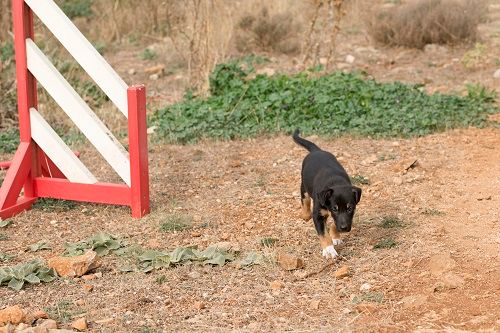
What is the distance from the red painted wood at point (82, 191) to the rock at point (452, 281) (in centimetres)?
256

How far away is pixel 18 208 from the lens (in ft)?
22.5

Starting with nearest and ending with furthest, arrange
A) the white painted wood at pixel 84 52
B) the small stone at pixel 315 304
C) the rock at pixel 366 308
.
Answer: the rock at pixel 366 308
the small stone at pixel 315 304
the white painted wood at pixel 84 52

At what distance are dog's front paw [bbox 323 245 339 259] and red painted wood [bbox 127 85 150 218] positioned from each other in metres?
1.59

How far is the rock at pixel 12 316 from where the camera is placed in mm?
4762

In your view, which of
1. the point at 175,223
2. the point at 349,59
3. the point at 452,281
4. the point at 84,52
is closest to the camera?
the point at 452,281

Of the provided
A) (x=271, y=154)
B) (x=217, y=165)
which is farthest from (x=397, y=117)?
(x=217, y=165)

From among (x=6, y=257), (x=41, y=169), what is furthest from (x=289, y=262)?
(x=41, y=169)

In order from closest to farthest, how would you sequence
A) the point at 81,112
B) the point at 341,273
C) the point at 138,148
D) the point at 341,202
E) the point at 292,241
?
the point at 341,273
the point at 341,202
the point at 292,241
the point at 138,148
the point at 81,112

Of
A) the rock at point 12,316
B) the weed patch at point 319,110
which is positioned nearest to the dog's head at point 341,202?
the rock at point 12,316

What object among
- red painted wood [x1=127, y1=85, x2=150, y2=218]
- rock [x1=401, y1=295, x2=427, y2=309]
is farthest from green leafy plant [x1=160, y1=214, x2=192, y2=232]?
rock [x1=401, y1=295, x2=427, y2=309]

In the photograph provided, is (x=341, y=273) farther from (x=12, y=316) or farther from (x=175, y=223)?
(x=12, y=316)

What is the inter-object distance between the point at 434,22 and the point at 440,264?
24.7 ft

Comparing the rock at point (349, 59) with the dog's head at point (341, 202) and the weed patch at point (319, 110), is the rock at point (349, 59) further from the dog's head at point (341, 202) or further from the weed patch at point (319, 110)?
the dog's head at point (341, 202)

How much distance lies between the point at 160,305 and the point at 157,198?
2.20 m
